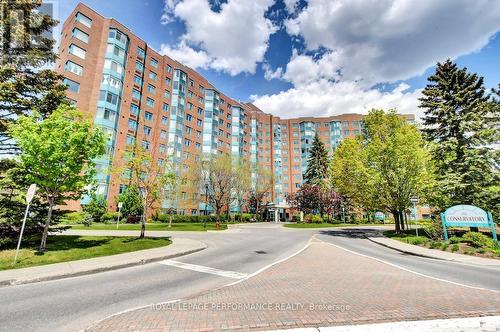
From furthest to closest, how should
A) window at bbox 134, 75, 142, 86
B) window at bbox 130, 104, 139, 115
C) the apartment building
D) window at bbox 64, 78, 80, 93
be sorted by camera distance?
1. window at bbox 134, 75, 142, 86
2. window at bbox 130, 104, 139, 115
3. the apartment building
4. window at bbox 64, 78, 80, 93

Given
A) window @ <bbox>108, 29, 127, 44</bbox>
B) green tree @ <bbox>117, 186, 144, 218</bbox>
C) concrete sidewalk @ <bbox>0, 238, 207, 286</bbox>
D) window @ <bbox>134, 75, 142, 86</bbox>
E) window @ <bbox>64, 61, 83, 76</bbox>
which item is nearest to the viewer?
concrete sidewalk @ <bbox>0, 238, 207, 286</bbox>

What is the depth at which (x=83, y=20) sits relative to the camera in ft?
135

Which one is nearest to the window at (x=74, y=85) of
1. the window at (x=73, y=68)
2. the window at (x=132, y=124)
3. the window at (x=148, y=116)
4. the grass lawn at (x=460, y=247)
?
the window at (x=73, y=68)

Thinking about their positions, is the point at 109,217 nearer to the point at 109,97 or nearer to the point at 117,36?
the point at 109,97

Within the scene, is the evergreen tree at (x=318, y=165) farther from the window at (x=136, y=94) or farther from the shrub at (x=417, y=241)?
the window at (x=136, y=94)

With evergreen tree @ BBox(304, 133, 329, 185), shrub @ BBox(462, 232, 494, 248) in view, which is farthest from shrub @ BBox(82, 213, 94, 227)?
evergreen tree @ BBox(304, 133, 329, 185)

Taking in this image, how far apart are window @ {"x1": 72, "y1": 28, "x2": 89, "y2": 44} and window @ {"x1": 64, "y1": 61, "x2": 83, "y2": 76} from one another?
4611mm

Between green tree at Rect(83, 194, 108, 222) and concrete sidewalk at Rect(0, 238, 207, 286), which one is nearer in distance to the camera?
concrete sidewalk at Rect(0, 238, 207, 286)

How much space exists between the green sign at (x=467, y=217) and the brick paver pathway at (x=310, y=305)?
1178 centimetres

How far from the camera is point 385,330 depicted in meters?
3.97

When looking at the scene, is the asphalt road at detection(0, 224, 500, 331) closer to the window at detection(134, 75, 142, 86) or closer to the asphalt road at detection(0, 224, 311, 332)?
the asphalt road at detection(0, 224, 311, 332)

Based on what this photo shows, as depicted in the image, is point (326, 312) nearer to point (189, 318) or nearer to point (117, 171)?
point (189, 318)

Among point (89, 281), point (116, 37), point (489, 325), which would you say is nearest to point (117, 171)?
point (89, 281)

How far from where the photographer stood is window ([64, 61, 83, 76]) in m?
38.2
